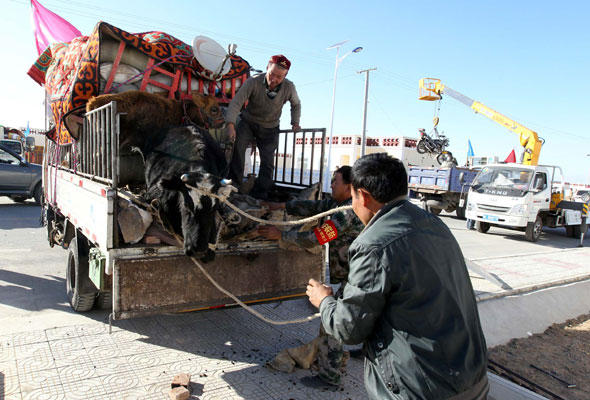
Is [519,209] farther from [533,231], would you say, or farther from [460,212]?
[460,212]

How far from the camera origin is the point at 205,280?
3336mm

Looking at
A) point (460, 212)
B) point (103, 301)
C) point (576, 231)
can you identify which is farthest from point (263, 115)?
point (460, 212)

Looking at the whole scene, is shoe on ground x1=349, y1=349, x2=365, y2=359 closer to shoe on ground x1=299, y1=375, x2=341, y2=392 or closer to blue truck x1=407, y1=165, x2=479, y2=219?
shoe on ground x1=299, y1=375, x2=341, y2=392

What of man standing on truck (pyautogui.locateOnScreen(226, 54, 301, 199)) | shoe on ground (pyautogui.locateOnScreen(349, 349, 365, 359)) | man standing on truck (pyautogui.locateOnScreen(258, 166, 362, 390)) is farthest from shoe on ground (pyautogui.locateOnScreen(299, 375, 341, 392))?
man standing on truck (pyautogui.locateOnScreen(226, 54, 301, 199))

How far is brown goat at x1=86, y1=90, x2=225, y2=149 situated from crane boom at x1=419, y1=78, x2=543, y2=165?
49.5ft

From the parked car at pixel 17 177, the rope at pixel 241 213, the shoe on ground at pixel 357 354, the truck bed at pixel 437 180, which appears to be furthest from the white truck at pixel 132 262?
the truck bed at pixel 437 180

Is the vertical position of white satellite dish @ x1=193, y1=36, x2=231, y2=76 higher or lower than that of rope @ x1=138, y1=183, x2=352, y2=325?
higher

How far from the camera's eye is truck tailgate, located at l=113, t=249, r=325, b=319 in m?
2.99

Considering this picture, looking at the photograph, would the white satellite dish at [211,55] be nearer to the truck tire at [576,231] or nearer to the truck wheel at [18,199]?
the truck wheel at [18,199]

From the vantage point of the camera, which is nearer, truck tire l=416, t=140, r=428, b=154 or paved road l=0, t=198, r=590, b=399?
paved road l=0, t=198, r=590, b=399

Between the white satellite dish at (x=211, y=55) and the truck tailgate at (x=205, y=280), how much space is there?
246cm

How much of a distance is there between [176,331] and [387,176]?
3123mm

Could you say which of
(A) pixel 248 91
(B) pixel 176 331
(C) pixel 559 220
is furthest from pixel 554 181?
(B) pixel 176 331

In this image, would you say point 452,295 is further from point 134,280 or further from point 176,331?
point 176,331
